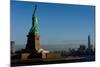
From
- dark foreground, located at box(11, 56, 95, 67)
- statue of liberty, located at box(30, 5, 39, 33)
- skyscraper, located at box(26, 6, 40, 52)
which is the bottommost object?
dark foreground, located at box(11, 56, 95, 67)

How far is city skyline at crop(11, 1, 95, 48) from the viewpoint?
2.68 metres

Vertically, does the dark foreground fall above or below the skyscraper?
below

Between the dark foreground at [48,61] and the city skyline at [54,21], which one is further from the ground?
the city skyline at [54,21]

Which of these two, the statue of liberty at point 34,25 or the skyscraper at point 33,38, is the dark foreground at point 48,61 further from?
the statue of liberty at point 34,25

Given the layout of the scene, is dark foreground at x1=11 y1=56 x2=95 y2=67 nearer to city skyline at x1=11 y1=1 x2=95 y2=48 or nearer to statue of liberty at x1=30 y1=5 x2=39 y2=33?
city skyline at x1=11 y1=1 x2=95 y2=48

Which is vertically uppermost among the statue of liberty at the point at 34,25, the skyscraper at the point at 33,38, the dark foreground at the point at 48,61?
the statue of liberty at the point at 34,25

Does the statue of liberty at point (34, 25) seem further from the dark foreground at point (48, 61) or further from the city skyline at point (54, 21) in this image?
the dark foreground at point (48, 61)

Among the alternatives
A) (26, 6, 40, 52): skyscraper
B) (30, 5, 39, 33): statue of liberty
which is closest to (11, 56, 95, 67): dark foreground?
(26, 6, 40, 52): skyscraper

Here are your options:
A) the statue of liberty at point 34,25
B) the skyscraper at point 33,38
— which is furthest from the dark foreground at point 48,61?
the statue of liberty at point 34,25

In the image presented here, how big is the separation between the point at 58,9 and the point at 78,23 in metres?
0.32

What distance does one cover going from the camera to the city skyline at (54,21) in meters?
2.68

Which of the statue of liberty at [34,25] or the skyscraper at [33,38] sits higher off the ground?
the statue of liberty at [34,25]

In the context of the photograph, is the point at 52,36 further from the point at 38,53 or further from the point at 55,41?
the point at 38,53

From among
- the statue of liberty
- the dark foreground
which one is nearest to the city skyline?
the statue of liberty
